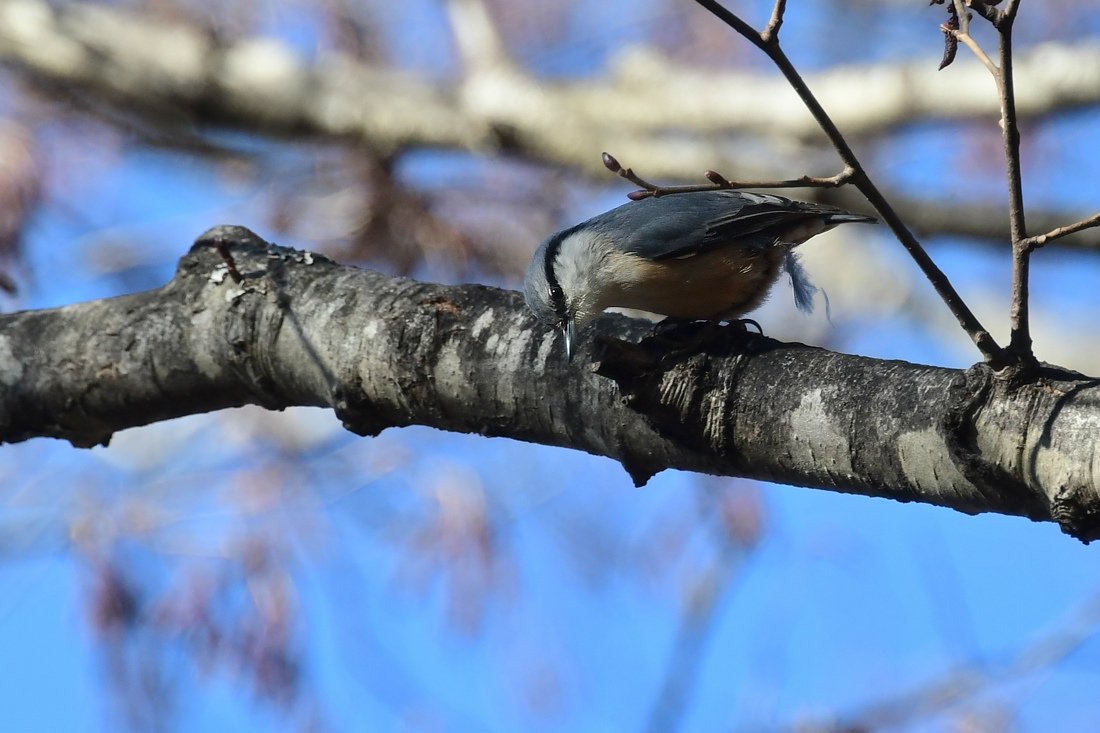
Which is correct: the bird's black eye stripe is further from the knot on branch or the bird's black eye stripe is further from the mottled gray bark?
the knot on branch

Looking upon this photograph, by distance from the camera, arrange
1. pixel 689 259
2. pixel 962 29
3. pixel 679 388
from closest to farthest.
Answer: pixel 962 29 → pixel 679 388 → pixel 689 259

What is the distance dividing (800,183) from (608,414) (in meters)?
0.64

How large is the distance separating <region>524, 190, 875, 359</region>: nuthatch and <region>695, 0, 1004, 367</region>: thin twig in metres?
0.88

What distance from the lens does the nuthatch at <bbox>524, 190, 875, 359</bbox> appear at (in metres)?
2.31

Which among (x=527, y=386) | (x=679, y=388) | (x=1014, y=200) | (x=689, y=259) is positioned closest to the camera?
(x=1014, y=200)

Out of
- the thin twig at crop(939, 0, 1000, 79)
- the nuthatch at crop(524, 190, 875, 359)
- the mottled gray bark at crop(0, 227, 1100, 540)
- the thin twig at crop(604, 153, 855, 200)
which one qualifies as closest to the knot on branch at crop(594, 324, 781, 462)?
the mottled gray bark at crop(0, 227, 1100, 540)

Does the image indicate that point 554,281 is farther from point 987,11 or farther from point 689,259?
point 987,11

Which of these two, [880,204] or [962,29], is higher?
[962,29]

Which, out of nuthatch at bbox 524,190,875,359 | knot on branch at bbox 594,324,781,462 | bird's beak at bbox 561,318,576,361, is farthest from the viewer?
nuthatch at bbox 524,190,875,359

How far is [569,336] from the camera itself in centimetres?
198

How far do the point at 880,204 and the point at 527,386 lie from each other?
0.83 meters

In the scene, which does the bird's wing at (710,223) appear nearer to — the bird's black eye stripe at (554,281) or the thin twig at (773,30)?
the bird's black eye stripe at (554,281)

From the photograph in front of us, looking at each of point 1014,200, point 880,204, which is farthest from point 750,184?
point 1014,200

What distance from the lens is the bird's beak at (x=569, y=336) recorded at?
74.9 inches
